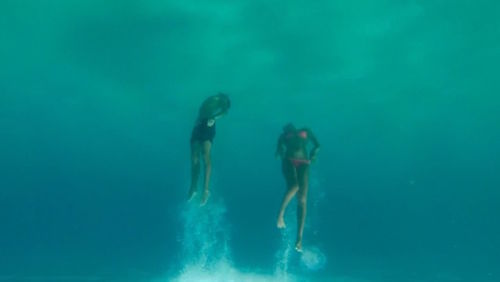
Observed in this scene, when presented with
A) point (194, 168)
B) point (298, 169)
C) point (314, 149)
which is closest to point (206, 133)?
point (194, 168)

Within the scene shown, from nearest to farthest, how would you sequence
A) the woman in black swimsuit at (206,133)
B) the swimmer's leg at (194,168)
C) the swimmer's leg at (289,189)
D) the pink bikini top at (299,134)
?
1. the swimmer's leg at (289,189)
2. the pink bikini top at (299,134)
3. the woman in black swimsuit at (206,133)
4. the swimmer's leg at (194,168)

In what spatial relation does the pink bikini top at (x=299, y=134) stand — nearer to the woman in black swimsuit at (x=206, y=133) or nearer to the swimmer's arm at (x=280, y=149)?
the swimmer's arm at (x=280, y=149)

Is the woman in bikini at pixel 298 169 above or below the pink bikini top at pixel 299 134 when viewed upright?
below

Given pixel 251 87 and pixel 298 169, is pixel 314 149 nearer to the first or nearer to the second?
pixel 298 169

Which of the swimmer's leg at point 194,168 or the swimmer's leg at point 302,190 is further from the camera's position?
the swimmer's leg at point 194,168

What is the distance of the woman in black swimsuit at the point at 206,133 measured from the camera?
10602 millimetres

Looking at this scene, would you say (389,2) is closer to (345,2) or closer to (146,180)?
(345,2)

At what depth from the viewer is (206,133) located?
1081 centimetres

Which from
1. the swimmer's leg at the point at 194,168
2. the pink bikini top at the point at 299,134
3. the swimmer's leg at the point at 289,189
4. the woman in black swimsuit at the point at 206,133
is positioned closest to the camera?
the swimmer's leg at the point at 289,189

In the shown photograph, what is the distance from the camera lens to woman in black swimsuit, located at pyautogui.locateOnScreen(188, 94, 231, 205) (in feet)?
34.8

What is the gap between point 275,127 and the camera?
36719mm

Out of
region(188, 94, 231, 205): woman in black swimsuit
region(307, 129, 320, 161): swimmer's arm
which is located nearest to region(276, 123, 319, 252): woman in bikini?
region(307, 129, 320, 161): swimmer's arm

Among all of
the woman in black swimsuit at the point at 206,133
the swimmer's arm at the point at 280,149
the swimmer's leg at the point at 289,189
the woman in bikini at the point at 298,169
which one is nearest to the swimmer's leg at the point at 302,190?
the woman in bikini at the point at 298,169

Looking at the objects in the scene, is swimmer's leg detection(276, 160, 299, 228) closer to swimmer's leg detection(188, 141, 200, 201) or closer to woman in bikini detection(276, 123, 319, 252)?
woman in bikini detection(276, 123, 319, 252)
